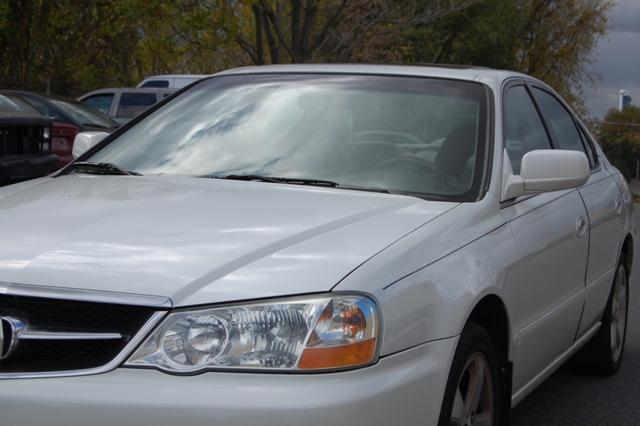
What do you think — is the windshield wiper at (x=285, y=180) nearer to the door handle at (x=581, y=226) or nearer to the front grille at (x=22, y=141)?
the door handle at (x=581, y=226)

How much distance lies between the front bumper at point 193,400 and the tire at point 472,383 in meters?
0.48

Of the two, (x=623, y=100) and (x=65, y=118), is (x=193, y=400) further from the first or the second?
(x=623, y=100)

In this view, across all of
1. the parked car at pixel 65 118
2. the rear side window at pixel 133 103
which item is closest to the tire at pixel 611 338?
the parked car at pixel 65 118

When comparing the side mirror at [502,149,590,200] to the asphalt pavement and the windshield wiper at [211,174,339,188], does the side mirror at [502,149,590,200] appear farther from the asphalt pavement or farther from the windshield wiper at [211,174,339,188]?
the asphalt pavement

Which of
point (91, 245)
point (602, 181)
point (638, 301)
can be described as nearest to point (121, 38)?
point (638, 301)

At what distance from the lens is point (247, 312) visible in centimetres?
322

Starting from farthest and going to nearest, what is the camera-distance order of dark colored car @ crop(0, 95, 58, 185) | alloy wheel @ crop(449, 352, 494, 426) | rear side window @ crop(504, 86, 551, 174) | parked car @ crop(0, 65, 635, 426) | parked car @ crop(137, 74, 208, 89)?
parked car @ crop(137, 74, 208, 89)
dark colored car @ crop(0, 95, 58, 185)
rear side window @ crop(504, 86, 551, 174)
alloy wheel @ crop(449, 352, 494, 426)
parked car @ crop(0, 65, 635, 426)

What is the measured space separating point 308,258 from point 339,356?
33cm

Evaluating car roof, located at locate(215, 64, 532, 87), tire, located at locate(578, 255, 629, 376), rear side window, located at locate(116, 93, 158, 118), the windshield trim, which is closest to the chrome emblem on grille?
the windshield trim

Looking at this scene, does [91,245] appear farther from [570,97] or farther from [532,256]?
[570,97]

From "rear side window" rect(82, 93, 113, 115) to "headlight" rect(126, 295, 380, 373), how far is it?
19570mm

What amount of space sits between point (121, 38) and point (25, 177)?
86.5 feet

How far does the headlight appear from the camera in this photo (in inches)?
125

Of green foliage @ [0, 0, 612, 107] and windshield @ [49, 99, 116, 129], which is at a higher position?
green foliage @ [0, 0, 612, 107]
